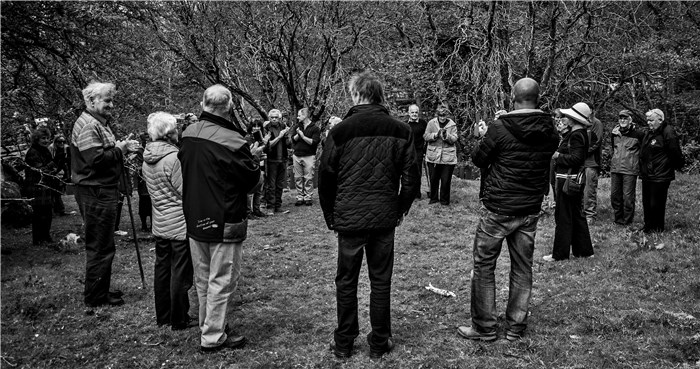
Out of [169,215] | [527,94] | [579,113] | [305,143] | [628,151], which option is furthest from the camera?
[305,143]

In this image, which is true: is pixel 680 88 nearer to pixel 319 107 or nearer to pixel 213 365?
pixel 319 107

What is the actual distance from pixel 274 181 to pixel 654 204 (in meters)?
6.55

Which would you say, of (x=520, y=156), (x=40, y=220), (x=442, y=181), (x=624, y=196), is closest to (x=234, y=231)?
(x=520, y=156)

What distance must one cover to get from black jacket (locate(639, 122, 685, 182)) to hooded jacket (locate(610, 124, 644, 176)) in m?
0.72

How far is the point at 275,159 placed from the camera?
9.95 meters

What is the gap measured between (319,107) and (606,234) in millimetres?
7905

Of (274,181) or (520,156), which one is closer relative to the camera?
(520,156)

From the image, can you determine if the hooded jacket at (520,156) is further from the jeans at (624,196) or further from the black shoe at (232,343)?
the jeans at (624,196)

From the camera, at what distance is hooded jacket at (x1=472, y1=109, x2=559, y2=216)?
4.06 metres

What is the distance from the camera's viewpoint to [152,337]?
4.46 metres

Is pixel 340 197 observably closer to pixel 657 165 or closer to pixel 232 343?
pixel 232 343

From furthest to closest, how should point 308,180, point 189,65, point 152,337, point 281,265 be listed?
Answer: point 189,65 → point 308,180 → point 281,265 → point 152,337

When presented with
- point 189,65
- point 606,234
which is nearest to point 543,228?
point 606,234

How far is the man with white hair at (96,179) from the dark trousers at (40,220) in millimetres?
3534
